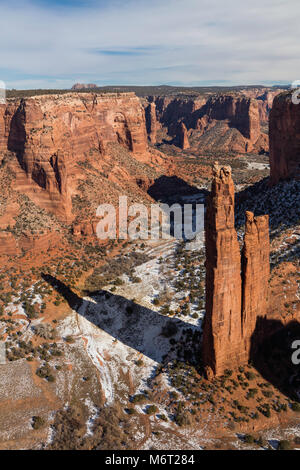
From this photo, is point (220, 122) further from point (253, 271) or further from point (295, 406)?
point (295, 406)

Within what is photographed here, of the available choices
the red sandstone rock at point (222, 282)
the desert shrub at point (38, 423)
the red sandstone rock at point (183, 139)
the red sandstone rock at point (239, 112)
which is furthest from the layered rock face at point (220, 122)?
the desert shrub at point (38, 423)

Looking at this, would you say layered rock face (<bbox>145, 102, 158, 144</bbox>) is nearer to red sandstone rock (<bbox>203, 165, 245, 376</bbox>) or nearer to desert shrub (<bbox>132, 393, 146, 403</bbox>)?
red sandstone rock (<bbox>203, 165, 245, 376</bbox>)

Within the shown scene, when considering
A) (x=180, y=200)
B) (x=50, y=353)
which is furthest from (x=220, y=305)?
(x=180, y=200)

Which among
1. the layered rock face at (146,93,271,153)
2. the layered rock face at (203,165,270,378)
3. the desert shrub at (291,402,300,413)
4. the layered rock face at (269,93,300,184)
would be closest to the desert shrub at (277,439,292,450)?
the desert shrub at (291,402,300,413)

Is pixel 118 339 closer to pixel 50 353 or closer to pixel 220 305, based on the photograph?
pixel 50 353

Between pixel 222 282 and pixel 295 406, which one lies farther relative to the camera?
pixel 222 282

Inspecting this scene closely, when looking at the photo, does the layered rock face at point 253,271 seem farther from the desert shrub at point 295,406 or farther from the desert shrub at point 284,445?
the desert shrub at point 284,445

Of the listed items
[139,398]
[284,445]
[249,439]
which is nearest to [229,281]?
[249,439]
